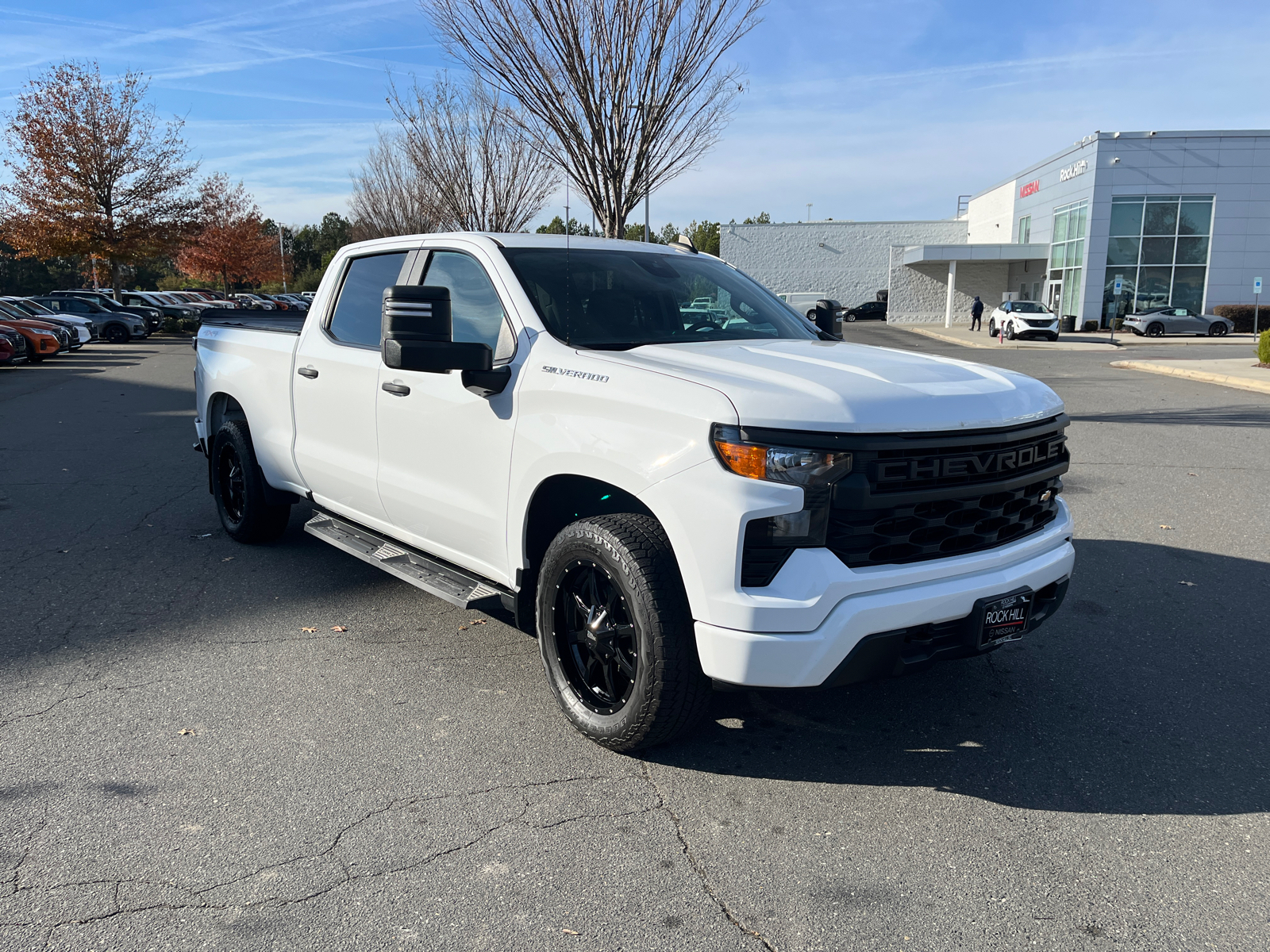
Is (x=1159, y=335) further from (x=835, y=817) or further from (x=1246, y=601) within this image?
(x=835, y=817)

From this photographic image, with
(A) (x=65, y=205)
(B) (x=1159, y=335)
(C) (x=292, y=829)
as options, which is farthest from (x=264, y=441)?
(B) (x=1159, y=335)

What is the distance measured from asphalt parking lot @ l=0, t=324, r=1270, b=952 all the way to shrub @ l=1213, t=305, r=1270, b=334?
42.5 metres

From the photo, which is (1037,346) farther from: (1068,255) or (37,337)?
(37,337)

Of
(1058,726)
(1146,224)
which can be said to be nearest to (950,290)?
(1146,224)

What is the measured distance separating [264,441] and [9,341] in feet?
67.4

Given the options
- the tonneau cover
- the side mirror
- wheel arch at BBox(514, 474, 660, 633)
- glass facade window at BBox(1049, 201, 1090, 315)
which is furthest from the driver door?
glass facade window at BBox(1049, 201, 1090, 315)

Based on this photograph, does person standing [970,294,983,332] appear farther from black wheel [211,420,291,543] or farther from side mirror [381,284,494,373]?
side mirror [381,284,494,373]

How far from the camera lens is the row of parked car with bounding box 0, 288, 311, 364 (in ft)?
75.4

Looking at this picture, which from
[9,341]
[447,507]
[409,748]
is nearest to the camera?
[409,748]

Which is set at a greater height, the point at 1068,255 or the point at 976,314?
the point at 1068,255

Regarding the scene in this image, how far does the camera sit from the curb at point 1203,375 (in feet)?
56.6

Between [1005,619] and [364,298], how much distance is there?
346 cm

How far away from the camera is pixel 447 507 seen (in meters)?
4.00

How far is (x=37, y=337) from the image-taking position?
23188mm
